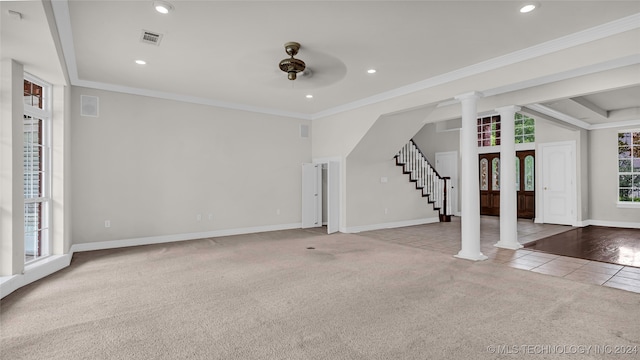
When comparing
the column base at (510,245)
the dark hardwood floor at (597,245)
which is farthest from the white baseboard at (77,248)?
the dark hardwood floor at (597,245)

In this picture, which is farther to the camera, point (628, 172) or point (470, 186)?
point (628, 172)

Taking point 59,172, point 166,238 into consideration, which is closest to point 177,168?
point 166,238

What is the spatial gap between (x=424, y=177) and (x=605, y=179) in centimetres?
467

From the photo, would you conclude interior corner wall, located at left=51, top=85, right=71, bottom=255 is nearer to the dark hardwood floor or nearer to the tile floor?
the tile floor

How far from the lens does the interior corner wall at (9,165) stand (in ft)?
11.8

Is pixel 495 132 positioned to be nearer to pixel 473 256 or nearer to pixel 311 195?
pixel 311 195

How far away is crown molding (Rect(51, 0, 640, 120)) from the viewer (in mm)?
3479

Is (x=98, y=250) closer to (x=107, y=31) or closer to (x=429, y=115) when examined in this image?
(x=107, y=31)

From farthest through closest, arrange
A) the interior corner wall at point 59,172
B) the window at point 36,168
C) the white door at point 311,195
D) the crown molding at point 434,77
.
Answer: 1. the white door at point 311,195
2. the interior corner wall at point 59,172
3. the window at point 36,168
4. the crown molding at point 434,77

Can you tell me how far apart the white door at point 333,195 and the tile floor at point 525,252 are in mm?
731

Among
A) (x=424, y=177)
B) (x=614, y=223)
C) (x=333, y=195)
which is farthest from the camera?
(x=424, y=177)

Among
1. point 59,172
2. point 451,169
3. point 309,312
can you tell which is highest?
point 451,169

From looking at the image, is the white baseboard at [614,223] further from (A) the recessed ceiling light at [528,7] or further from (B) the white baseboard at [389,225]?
(A) the recessed ceiling light at [528,7]

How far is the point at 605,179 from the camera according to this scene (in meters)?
8.68
